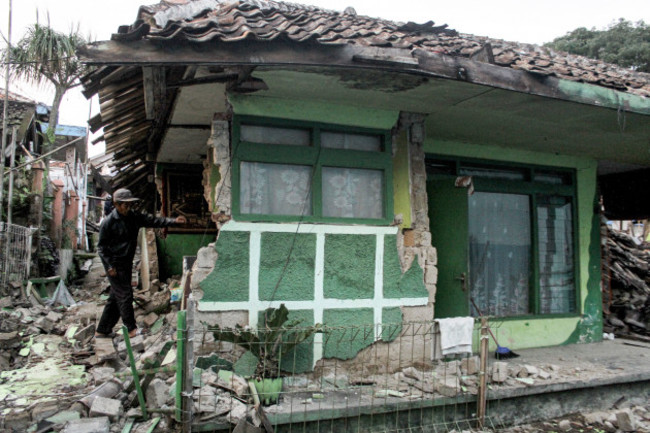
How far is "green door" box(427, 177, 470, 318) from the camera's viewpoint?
21.5 feet

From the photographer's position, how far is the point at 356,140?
6023mm

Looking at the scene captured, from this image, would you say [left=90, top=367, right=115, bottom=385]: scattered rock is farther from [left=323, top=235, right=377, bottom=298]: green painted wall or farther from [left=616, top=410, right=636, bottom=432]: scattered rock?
[left=616, top=410, right=636, bottom=432]: scattered rock

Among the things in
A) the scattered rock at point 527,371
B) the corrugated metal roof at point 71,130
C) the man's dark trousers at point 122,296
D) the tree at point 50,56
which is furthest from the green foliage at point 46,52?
the scattered rock at point 527,371

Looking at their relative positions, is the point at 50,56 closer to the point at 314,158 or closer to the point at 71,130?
the point at 71,130

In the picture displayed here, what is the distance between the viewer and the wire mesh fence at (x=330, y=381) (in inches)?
177

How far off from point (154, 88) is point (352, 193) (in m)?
2.38

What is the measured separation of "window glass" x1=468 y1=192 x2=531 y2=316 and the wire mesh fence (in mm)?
1806

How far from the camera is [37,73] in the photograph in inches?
662

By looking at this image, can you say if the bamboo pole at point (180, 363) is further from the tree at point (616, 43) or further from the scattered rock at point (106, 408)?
the tree at point (616, 43)

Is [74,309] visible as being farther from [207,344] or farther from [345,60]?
[345,60]

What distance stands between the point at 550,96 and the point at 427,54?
4.94ft

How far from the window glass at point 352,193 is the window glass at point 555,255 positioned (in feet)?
10.8

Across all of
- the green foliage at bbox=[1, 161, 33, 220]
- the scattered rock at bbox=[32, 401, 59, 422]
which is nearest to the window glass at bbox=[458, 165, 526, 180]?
the scattered rock at bbox=[32, 401, 59, 422]

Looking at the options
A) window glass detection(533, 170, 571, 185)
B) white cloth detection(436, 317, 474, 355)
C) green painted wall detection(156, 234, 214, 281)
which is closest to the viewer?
white cloth detection(436, 317, 474, 355)
